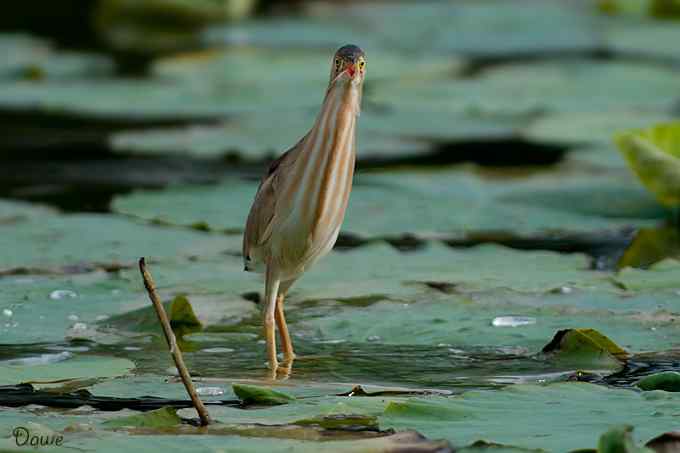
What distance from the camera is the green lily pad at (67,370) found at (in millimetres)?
2859

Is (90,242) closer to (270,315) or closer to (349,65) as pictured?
(270,315)

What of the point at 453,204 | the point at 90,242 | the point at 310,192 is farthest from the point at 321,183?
the point at 453,204

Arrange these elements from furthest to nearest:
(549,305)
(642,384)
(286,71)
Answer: (286,71), (549,305), (642,384)

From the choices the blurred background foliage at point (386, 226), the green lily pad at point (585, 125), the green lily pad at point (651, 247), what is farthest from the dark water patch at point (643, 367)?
the green lily pad at point (585, 125)

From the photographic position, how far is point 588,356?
3057 millimetres

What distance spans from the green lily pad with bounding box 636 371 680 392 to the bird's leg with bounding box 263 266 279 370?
0.80 m

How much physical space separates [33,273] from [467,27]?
292 inches

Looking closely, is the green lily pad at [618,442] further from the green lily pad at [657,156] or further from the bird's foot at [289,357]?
the green lily pad at [657,156]

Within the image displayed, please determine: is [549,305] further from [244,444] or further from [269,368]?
[244,444]

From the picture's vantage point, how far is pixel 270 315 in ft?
10.3

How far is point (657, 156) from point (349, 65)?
2025 millimetres

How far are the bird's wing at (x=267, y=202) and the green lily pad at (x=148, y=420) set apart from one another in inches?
30.0

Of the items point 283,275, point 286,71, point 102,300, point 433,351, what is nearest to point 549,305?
point 433,351

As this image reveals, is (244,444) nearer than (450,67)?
A: Yes
